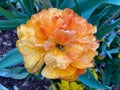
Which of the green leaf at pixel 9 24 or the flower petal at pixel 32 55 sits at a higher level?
the flower petal at pixel 32 55

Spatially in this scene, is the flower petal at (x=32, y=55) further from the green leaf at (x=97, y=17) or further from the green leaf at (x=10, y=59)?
the green leaf at (x=97, y=17)

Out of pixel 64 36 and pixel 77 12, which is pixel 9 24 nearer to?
pixel 77 12

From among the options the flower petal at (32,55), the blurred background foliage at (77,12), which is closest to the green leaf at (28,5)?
the blurred background foliage at (77,12)

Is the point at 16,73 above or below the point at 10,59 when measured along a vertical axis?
below

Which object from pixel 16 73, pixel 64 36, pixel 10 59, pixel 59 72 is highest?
pixel 64 36

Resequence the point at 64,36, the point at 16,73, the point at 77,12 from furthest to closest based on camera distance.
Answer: the point at 16,73
the point at 77,12
the point at 64,36

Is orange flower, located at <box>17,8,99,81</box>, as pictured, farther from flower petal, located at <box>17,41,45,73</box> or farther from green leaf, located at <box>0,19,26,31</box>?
green leaf, located at <box>0,19,26,31</box>

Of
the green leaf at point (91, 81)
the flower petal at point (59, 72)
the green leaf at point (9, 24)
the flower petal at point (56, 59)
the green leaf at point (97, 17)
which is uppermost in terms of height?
the flower petal at point (56, 59)

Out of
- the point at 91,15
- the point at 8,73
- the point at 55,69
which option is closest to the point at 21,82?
the point at 8,73

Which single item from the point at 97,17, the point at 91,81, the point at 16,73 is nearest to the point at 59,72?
the point at 91,81
